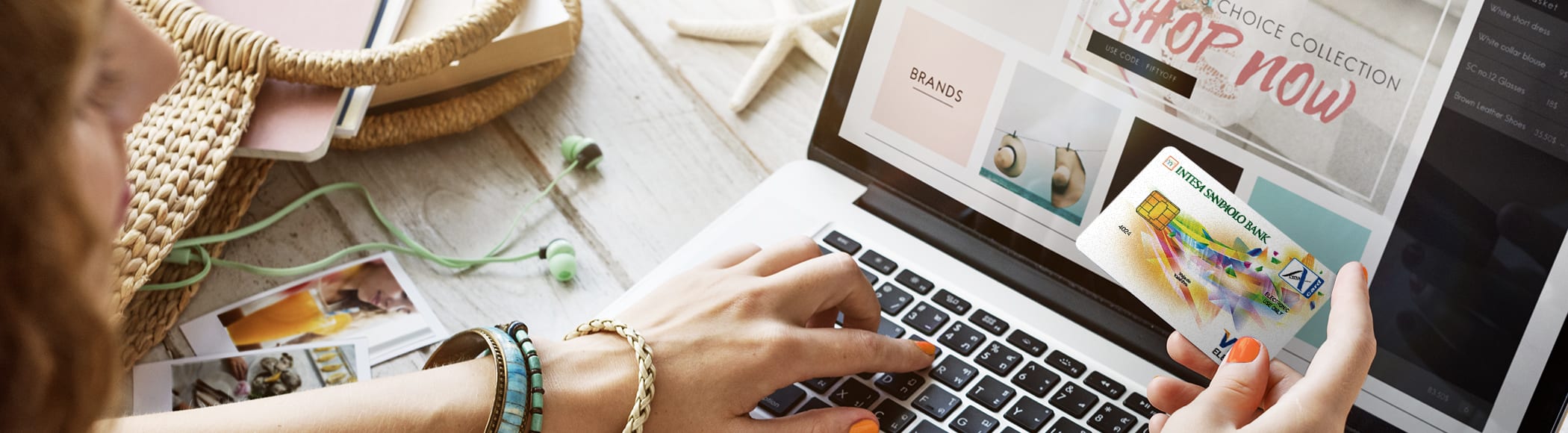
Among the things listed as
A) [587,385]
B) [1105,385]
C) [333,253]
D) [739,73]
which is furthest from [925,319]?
[333,253]

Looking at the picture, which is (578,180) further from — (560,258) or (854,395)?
(854,395)

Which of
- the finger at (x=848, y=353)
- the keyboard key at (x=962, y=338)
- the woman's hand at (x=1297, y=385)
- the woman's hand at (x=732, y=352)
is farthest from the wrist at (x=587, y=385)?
the woman's hand at (x=1297, y=385)

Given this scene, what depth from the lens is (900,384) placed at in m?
0.68

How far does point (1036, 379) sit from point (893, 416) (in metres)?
0.10

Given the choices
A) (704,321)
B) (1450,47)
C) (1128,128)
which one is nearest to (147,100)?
(704,321)

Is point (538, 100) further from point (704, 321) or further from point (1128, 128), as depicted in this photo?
point (1128, 128)

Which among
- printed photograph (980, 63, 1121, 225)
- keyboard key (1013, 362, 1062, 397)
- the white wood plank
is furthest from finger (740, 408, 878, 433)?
the white wood plank

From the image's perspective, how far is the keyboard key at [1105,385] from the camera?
0.68m

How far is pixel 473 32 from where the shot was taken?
81cm

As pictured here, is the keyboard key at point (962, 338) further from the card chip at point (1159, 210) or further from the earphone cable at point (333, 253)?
the earphone cable at point (333, 253)

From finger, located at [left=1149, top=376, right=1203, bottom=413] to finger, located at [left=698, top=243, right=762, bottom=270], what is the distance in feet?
0.91

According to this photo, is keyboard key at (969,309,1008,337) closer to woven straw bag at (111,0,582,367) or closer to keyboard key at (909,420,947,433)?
keyboard key at (909,420,947,433)

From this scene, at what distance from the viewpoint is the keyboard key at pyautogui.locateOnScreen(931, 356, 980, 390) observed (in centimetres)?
68

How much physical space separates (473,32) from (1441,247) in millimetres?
673
